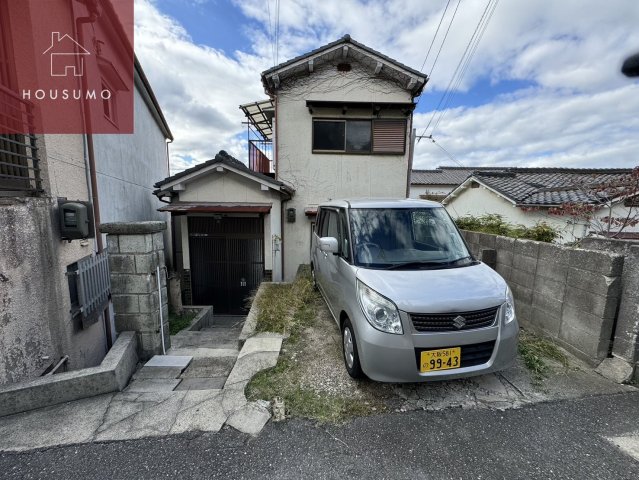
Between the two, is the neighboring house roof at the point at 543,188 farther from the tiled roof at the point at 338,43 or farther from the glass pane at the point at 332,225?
the glass pane at the point at 332,225

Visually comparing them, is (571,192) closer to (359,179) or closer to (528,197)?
(528,197)

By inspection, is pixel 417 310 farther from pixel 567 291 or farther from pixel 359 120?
pixel 359 120

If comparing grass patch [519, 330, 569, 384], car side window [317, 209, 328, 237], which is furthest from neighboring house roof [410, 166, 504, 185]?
grass patch [519, 330, 569, 384]

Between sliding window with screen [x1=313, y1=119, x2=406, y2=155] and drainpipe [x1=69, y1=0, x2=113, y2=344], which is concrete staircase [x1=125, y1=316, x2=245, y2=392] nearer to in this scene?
drainpipe [x1=69, y1=0, x2=113, y2=344]

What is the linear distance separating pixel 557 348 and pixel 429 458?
9.34 feet

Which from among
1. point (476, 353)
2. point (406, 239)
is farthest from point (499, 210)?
point (476, 353)

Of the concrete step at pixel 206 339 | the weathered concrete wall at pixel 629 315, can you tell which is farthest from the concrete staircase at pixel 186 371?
the weathered concrete wall at pixel 629 315

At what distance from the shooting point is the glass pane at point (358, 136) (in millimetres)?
9039

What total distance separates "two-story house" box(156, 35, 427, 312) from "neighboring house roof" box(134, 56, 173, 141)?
3.38m

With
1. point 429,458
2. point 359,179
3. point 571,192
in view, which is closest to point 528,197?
point 571,192

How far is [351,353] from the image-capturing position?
314 centimetres

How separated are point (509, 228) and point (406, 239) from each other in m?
3.75

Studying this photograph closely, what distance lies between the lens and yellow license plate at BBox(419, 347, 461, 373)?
8.60 ft

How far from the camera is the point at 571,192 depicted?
10812mm
